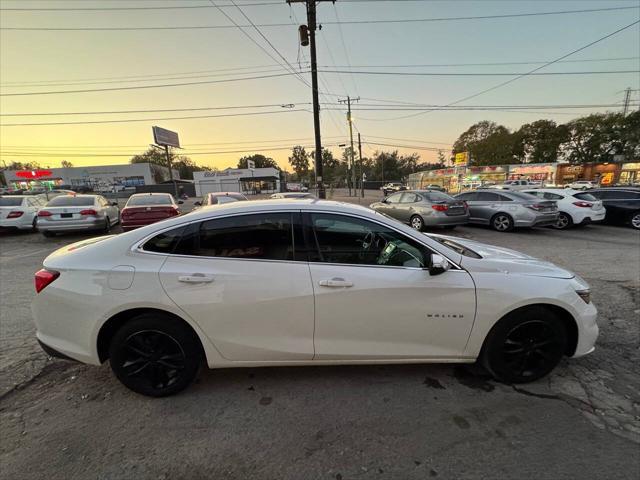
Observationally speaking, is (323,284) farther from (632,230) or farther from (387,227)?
(632,230)

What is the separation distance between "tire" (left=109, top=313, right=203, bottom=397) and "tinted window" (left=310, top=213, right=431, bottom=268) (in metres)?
1.18

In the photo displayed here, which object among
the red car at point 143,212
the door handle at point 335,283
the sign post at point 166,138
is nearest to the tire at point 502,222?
the door handle at point 335,283

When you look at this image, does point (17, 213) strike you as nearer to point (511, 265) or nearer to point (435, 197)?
point (511, 265)

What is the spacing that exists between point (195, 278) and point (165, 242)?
409 millimetres

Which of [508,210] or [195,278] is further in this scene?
[508,210]

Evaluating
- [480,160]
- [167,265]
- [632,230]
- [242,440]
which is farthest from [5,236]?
[480,160]

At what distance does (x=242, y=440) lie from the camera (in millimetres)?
1991

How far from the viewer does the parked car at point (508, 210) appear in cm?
956

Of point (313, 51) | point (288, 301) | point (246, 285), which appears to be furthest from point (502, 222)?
point (313, 51)

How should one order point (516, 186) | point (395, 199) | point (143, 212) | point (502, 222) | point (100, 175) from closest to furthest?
point (143, 212), point (502, 222), point (395, 199), point (516, 186), point (100, 175)

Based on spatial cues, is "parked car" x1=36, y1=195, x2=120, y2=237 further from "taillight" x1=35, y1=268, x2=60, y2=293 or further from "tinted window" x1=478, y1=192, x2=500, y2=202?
"tinted window" x1=478, y1=192, x2=500, y2=202

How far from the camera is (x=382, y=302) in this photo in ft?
7.39

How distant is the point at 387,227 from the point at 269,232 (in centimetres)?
96

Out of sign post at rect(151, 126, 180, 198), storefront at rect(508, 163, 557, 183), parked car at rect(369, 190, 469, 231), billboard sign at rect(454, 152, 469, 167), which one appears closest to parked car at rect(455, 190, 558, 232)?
parked car at rect(369, 190, 469, 231)
